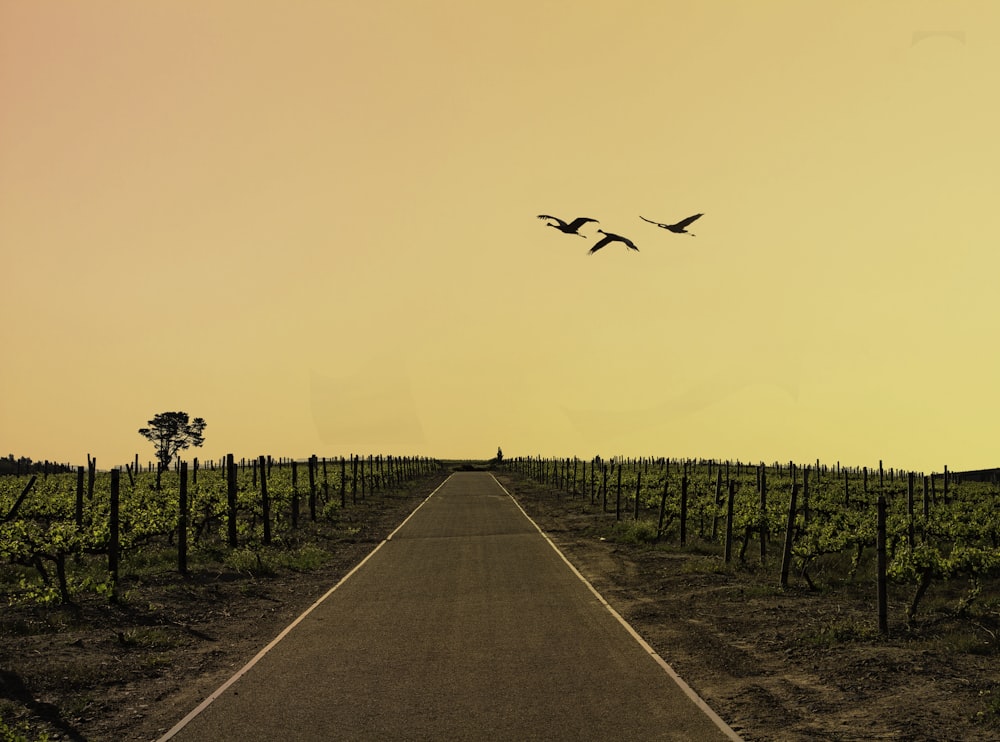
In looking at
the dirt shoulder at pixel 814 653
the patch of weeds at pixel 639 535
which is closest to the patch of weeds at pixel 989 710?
the dirt shoulder at pixel 814 653

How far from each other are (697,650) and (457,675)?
4.23 meters

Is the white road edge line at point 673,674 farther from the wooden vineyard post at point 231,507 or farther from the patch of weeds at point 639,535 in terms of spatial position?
the wooden vineyard post at point 231,507

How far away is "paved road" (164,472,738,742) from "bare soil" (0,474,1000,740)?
63 cm

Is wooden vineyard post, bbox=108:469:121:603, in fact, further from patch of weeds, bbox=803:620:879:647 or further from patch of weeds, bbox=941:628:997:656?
patch of weeds, bbox=941:628:997:656

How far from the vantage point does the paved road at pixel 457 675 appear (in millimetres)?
9305

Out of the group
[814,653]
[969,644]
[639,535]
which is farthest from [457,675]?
[639,535]

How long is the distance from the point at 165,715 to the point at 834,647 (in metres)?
9.64

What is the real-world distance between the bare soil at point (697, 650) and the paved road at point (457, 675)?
2.05 ft

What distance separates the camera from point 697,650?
13.8m

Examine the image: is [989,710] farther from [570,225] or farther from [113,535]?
[113,535]

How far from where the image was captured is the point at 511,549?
28391 mm

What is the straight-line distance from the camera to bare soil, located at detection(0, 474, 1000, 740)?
33.4 feet

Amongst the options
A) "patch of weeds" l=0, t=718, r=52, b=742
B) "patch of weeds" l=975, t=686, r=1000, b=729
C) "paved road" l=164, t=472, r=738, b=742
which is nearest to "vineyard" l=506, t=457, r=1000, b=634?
"patch of weeds" l=975, t=686, r=1000, b=729

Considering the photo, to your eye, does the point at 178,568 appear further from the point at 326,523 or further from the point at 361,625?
the point at 326,523
